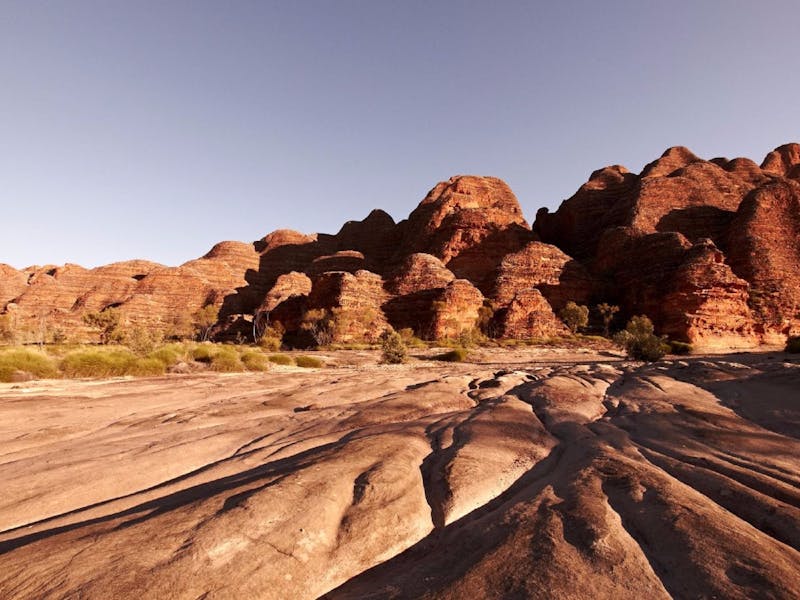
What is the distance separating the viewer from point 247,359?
15.4m

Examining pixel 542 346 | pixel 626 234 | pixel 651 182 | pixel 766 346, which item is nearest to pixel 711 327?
pixel 766 346

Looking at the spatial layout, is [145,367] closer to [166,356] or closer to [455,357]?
[166,356]

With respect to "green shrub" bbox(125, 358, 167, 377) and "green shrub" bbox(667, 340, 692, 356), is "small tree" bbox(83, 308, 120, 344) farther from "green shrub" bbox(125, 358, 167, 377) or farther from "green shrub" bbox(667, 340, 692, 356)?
"green shrub" bbox(667, 340, 692, 356)

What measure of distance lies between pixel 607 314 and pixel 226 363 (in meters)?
47.0

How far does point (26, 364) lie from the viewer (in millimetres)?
10703

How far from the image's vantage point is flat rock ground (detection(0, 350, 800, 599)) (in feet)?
5.20

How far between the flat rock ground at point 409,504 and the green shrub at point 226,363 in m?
8.74

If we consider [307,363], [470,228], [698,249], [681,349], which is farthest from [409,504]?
[470,228]

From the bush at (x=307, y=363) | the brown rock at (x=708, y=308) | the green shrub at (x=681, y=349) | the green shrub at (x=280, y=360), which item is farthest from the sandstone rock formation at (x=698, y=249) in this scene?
the green shrub at (x=280, y=360)

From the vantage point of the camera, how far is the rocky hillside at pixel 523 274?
42.5 m

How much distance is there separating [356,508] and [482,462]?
129cm

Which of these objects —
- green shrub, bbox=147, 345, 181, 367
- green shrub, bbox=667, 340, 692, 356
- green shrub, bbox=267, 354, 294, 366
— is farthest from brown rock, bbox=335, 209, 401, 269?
green shrub, bbox=147, 345, 181, 367

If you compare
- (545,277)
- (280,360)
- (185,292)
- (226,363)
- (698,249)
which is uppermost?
(698,249)

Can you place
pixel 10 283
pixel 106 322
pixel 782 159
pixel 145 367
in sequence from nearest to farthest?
pixel 145 367 → pixel 106 322 → pixel 10 283 → pixel 782 159
